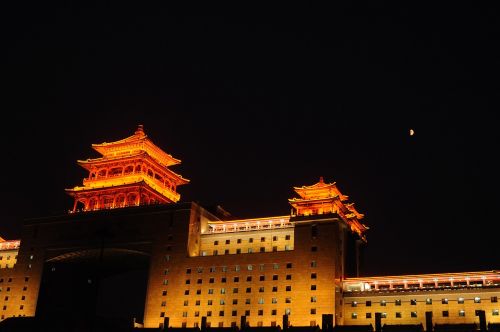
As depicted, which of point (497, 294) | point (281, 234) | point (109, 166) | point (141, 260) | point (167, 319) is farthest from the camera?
point (109, 166)

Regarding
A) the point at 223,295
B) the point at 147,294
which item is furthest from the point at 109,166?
the point at 223,295

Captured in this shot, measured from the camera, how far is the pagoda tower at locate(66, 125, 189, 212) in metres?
60.6

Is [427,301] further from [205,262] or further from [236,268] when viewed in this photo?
[205,262]

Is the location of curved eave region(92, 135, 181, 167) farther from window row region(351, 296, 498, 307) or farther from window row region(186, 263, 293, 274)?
window row region(351, 296, 498, 307)

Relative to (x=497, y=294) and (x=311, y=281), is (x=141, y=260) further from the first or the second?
(x=497, y=294)

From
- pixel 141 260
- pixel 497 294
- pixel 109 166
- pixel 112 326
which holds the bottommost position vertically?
pixel 112 326

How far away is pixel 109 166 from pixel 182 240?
14.3 metres

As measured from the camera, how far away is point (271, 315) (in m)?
49.0

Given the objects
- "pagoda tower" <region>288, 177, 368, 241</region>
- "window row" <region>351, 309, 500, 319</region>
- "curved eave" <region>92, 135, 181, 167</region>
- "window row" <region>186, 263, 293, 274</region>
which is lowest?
"window row" <region>351, 309, 500, 319</region>

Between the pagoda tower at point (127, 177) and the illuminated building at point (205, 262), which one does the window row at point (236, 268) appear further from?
the pagoda tower at point (127, 177)

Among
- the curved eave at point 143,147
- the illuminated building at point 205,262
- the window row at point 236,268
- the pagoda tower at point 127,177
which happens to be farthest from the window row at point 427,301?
the curved eave at point 143,147

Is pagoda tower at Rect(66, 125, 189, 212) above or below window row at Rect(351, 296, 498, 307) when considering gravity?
above

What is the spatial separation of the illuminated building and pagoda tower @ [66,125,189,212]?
122 millimetres

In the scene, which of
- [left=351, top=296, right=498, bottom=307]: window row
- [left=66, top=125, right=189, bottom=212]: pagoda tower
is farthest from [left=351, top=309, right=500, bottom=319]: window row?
[left=66, top=125, right=189, bottom=212]: pagoda tower
